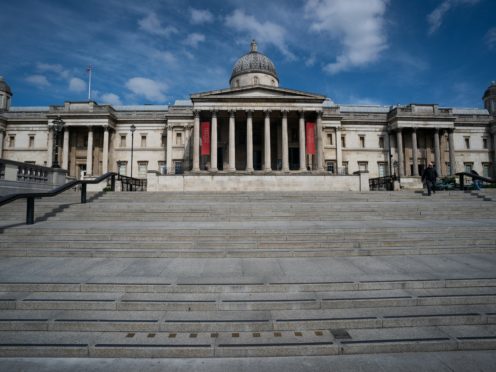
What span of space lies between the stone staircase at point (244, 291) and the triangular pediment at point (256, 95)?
2630 cm

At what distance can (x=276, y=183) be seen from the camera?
28875mm

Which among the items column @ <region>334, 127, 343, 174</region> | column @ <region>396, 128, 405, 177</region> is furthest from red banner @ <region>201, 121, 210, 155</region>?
column @ <region>396, 128, 405, 177</region>

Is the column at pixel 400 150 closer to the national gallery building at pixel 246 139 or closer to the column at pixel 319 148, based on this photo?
the national gallery building at pixel 246 139

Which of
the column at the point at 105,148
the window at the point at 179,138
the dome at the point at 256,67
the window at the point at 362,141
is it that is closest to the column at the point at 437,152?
the window at the point at 362,141

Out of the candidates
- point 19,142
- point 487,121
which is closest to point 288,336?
point 19,142

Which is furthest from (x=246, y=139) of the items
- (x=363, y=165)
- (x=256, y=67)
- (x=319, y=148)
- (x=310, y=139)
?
(x=363, y=165)

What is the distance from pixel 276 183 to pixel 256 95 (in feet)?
37.9

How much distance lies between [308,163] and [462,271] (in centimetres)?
3150

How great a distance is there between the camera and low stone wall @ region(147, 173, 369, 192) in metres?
28.8

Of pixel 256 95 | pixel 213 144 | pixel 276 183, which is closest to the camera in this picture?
pixel 276 183

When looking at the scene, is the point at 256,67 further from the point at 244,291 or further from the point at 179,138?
the point at 244,291

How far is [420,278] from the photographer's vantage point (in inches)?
227

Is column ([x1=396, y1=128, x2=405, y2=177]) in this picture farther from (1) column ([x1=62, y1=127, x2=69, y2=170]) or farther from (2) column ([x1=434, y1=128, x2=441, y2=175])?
(1) column ([x1=62, y1=127, x2=69, y2=170])

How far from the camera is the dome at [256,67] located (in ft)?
141
